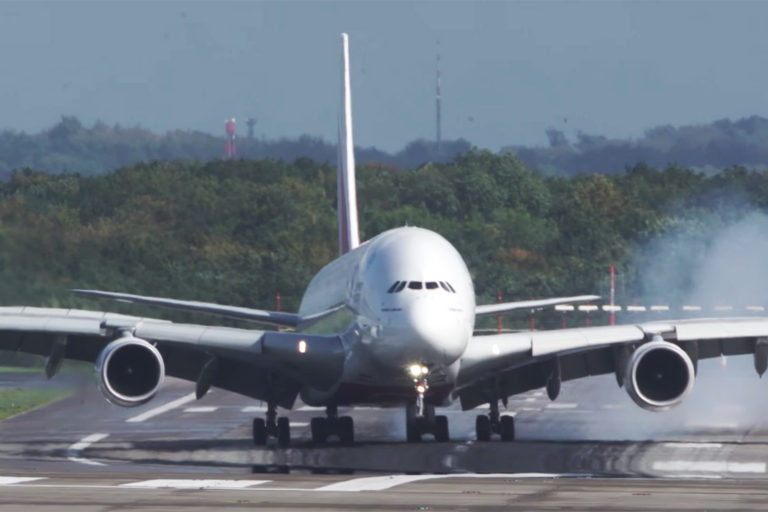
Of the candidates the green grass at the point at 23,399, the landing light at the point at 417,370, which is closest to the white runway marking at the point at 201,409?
the green grass at the point at 23,399

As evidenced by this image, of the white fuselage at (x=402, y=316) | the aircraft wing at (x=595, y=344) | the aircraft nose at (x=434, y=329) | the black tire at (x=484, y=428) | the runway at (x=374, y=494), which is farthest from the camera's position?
the black tire at (x=484, y=428)

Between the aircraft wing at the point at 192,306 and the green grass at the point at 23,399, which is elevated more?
the aircraft wing at the point at 192,306

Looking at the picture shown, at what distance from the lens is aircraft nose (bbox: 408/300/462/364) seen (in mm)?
20172

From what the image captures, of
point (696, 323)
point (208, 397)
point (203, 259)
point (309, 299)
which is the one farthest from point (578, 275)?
point (696, 323)

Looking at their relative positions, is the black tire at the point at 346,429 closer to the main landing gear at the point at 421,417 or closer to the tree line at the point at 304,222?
the main landing gear at the point at 421,417

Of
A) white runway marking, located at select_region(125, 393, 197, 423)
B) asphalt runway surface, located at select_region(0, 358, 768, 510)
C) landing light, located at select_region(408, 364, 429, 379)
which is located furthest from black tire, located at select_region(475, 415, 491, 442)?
white runway marking, located at select_region(125, 393, 197, 423)

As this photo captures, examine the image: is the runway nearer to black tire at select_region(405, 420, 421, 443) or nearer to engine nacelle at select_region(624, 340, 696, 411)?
engine nacelle at select_region(624, 340, 696, 411)

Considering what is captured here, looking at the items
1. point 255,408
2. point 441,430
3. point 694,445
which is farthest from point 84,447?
point 694,445

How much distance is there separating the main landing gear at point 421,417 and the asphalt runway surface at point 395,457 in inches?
12.4

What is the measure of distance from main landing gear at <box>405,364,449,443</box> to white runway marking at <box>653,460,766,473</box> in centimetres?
314

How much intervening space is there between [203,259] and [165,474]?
29.0 m

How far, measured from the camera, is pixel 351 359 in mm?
22000

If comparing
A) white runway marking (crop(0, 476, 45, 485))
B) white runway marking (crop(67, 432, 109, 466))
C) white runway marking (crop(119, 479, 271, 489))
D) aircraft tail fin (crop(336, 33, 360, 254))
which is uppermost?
aircraft tail fin (crop(336, 33, 360, 254))

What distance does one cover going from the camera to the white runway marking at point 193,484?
14.6 m
